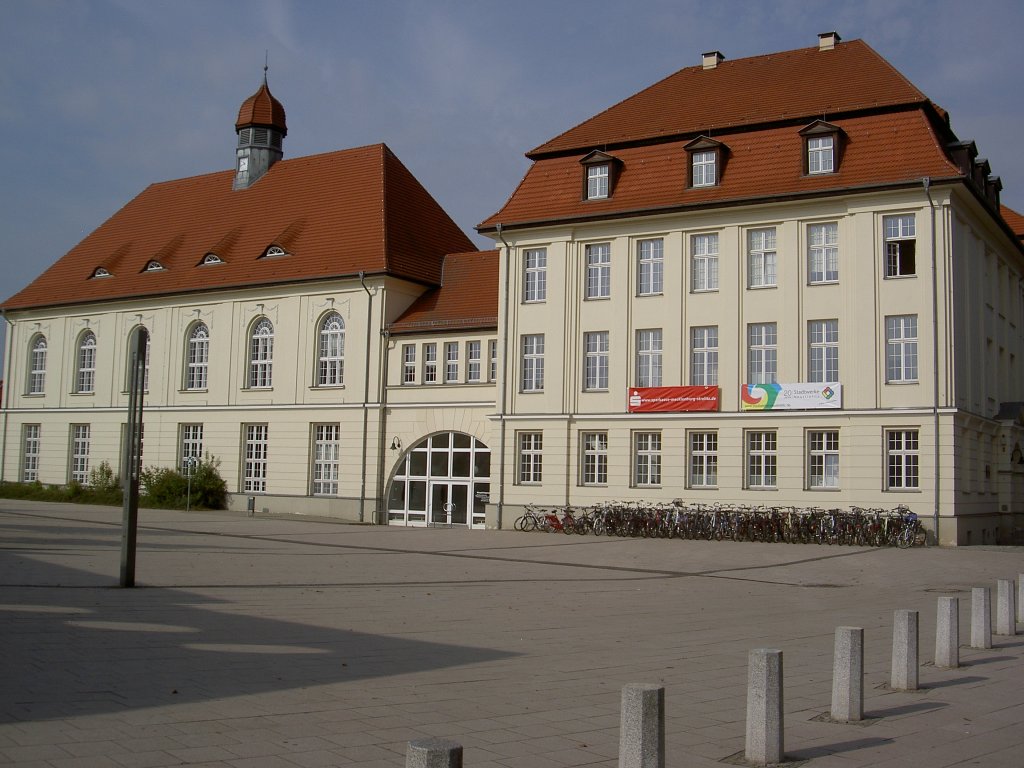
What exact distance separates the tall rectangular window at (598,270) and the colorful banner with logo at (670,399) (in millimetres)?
3371

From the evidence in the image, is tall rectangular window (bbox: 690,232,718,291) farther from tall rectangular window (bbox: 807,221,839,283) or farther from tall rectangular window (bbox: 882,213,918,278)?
tall rectangular window (bbox: 882,213,918,278)

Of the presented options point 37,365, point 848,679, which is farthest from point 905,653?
point 37,365

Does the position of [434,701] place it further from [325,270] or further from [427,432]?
[325,270]

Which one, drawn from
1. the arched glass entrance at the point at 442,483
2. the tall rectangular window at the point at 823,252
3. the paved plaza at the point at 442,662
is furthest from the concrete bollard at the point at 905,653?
the arched glass entrance at the point at 442,483

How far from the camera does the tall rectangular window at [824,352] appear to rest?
1161 inches

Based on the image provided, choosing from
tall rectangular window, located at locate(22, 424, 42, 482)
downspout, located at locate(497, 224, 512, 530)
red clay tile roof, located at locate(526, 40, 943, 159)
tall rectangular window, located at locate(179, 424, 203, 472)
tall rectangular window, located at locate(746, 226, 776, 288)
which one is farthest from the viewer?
tall rectangular window, located at locate(22, 424, 42, 482)

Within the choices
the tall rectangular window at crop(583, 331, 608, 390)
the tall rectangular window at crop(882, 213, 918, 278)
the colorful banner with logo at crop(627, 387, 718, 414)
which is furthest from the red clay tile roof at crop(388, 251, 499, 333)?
the tall rectangular window at crop(882, 213, 918, 278)

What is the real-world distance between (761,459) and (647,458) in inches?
138

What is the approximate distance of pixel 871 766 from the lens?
6.51 m

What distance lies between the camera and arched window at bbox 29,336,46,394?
48.4 m

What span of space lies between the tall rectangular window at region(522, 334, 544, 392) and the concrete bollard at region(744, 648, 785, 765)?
89.8ft

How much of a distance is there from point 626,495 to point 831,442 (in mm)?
6196

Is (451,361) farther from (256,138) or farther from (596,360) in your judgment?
(256,138)

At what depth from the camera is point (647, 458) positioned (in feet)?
105
